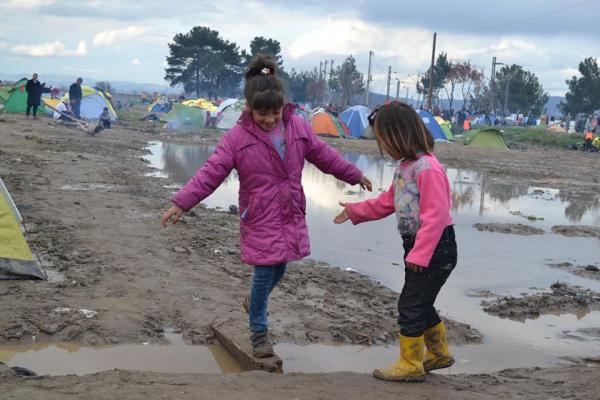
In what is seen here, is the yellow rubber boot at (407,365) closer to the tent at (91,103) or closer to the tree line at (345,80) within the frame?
the tent at (91,103)

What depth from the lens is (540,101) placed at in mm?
78062

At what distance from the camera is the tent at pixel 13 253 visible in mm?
6008

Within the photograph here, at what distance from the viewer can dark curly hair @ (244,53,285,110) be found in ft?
14.1

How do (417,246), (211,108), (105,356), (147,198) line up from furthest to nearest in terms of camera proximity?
(211,108) < (147,198) < (105,356) < (417,246)

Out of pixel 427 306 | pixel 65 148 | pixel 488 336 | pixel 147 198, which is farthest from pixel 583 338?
pixel 65 148

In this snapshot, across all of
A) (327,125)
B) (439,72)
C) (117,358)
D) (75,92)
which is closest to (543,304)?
(117,358)

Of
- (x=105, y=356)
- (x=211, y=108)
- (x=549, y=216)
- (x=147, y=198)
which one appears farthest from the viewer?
(x=211, y=108)

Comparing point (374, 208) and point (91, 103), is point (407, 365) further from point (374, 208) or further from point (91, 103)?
point (91, 103)

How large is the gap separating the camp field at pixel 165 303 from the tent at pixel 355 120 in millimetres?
27463

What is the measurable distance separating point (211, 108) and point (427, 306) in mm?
40466

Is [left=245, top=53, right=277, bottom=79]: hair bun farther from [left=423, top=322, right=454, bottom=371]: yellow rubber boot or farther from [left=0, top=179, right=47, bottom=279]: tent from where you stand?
[left=0, top=179, right=47, bottom=279]: tent

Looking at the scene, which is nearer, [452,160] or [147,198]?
[147,198]

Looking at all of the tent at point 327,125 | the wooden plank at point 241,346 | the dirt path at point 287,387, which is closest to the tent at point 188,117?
the tent at point 327,125

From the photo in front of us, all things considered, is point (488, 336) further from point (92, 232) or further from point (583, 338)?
point (92, 232)
